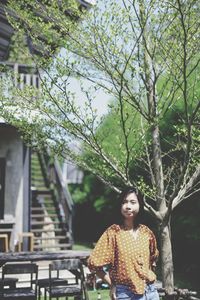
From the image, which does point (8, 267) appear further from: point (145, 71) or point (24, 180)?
point (24, 180)

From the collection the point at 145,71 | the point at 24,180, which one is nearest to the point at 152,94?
the point at 145,71

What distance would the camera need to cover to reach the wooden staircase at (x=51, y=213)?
1477 cm

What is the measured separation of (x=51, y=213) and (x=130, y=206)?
1282 centimetres

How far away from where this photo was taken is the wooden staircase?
1477cm

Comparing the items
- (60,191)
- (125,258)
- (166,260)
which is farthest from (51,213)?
(125,258)

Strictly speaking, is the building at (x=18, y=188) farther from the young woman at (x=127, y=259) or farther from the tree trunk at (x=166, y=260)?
the young woman at (x=127, y=259)

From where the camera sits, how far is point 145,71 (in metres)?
6.39

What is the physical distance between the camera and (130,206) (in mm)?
3938

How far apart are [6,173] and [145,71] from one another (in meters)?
7.78

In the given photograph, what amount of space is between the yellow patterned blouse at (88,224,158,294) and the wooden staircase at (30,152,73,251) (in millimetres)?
10254

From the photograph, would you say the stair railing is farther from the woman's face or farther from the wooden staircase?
the woman's face

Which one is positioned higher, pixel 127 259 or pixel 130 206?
pixel 130 206

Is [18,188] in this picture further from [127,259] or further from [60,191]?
[127,259]

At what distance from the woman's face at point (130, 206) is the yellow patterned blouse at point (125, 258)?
0.42ft
